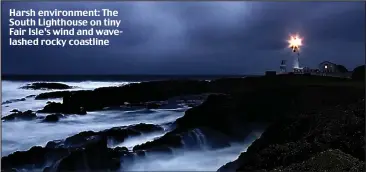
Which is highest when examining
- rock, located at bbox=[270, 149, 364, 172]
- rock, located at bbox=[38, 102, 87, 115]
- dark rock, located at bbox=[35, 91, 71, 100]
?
dark rock, located at bbox=[35, 91, 71, 100]

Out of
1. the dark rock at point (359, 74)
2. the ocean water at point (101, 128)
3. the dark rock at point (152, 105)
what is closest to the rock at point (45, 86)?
the ocean water at point (101, 128)

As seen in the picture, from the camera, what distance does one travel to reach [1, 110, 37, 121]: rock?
13.9ft

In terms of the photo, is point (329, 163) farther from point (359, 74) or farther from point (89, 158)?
point (89, 158)

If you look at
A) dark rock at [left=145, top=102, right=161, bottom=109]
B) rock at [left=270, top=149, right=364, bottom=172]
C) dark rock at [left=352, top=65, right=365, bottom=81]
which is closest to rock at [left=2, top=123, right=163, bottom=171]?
dark rock at [left=145, top=102, right=161, bottom=109]

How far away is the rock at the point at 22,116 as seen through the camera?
425cm

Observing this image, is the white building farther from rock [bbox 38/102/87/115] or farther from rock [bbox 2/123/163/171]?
rock [bbox 38/102/87/115]

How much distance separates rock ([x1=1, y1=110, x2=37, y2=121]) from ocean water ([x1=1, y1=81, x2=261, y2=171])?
0.11 feet

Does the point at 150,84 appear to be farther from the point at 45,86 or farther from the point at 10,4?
the point at 10,4

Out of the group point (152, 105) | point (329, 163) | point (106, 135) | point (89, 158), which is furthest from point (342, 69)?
point (89, 158)

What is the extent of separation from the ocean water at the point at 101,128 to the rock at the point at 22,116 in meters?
0.03

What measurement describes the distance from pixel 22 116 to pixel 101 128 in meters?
0.71

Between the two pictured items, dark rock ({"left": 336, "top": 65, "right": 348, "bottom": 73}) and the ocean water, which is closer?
the ocean water

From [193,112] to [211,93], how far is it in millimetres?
244

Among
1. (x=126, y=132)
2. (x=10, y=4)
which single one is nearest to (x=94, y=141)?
(x=126, y=132)
